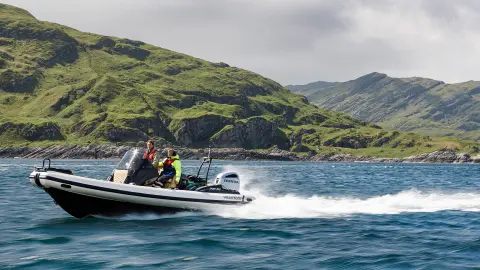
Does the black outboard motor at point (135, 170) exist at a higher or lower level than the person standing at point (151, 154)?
lower

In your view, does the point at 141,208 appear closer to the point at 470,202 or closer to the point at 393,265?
the point at 393,265

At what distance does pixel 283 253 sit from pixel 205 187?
8985 millimetres

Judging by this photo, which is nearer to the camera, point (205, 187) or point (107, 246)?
point (107, 246)

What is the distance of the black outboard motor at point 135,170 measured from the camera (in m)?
22.3

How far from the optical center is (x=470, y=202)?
29750mm

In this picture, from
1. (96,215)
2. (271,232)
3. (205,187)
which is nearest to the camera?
(271,232)

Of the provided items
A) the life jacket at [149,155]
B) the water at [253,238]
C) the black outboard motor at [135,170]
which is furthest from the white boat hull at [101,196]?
the life jacket at [149,155]

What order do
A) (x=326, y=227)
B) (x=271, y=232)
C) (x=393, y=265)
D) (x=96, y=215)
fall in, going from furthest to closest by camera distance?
(x=96, y=215) < (x=326, y=227) < (x=271, y=232) < (x=393, y=265)

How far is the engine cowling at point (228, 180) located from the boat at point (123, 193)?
1.49 m

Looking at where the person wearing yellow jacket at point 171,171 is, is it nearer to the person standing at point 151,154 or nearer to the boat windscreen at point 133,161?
the person standing at point 151,154

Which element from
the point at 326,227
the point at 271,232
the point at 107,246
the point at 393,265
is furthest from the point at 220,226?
the point at 393,265

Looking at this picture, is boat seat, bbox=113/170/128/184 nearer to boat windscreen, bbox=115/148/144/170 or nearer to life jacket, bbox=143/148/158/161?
boat windscreen, bbox=115/148/144/170

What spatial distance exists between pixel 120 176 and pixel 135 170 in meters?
0.84

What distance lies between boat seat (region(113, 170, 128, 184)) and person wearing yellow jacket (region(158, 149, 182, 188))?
161 cm
